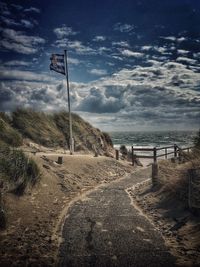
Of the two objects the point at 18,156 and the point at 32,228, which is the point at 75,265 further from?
the point at 18,156

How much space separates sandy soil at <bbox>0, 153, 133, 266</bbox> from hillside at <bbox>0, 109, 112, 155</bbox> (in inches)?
185

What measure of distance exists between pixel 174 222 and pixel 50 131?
18.1 metres

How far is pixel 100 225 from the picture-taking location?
8047mm

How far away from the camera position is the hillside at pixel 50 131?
70.4ft

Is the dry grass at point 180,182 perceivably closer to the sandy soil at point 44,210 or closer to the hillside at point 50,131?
the sandy soil at point 44,210

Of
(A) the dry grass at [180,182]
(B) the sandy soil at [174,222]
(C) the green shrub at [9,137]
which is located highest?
(C) the green shrub at [9,137]

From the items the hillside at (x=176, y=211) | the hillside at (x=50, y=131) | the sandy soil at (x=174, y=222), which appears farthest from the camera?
the hillside at (x=50, y=131)

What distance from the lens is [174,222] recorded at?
8.25m

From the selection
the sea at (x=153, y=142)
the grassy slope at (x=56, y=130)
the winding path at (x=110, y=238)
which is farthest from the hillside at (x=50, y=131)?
the winding path at (x=110, y=238)

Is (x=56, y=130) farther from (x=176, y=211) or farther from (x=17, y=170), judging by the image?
(x=176, y=211)

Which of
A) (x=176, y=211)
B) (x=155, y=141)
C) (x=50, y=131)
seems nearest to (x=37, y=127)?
(x=50, y=131)

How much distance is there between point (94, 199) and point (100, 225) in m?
3.32

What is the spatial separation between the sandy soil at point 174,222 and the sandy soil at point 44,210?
8.27 ft

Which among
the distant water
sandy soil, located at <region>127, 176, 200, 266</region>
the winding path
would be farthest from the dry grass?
the distant water
